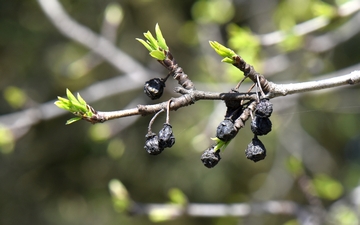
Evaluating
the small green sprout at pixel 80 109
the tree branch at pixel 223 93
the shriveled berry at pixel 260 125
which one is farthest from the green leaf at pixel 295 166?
the small green sprout at pixel 80 109

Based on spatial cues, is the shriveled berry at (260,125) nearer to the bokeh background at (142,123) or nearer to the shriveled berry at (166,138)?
the shriveled berry at (166,138)

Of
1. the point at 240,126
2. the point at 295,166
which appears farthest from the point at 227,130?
the point at 295,166

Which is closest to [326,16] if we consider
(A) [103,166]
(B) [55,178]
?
(A) [103,166]

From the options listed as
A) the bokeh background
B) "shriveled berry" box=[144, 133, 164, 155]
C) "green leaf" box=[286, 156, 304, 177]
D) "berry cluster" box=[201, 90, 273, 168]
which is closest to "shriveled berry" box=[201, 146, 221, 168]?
"berry cluster" box=[201, 90, 273, 168]

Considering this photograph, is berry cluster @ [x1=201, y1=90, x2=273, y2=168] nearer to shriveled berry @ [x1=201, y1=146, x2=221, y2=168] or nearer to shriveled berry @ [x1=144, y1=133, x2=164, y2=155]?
shriveled berry @ [x1=201, y1=146, x2=221, y2=168]

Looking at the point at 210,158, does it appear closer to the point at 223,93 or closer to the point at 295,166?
the point at 223,93

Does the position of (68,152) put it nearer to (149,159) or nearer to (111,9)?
(149,159)

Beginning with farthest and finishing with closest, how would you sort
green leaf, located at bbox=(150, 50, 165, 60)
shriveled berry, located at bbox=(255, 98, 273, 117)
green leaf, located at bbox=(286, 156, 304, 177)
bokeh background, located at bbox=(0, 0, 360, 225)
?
1. bokeh background, located at bbox=(0, 0, 360, 225)
2. green leaf, located at bbox=(286, 156, 304, 177)
3. green leaf, located at bbox=(150, 50, 165, 60)
4. shriveled berry, located at bbox=(255, 98, 273, 117)

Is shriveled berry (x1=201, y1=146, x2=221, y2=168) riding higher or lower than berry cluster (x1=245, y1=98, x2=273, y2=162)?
lower
